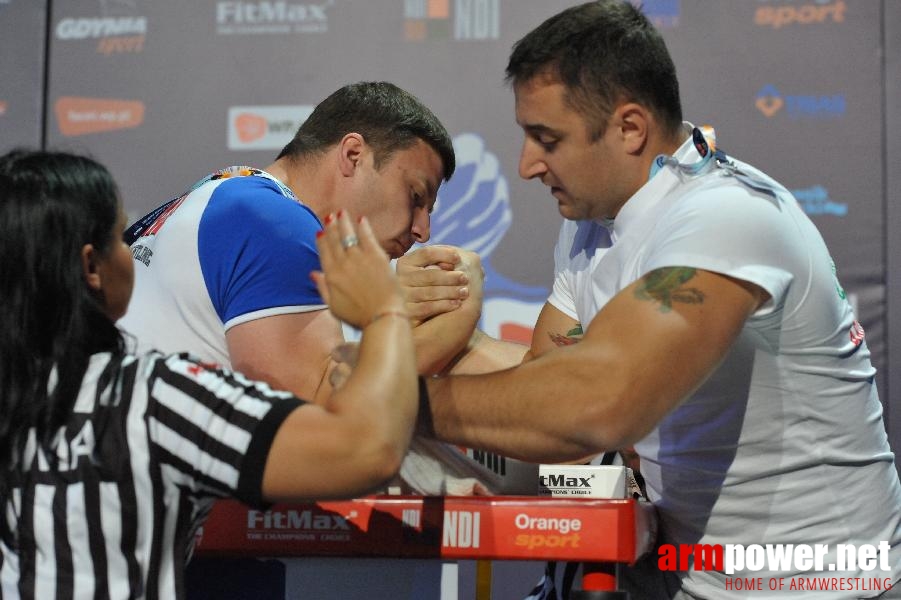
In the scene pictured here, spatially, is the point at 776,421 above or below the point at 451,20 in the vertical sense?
below

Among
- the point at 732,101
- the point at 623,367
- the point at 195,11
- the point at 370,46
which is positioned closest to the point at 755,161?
the point at 732,101

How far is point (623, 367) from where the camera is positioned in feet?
4.17

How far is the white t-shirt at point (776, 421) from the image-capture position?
1.43 metres

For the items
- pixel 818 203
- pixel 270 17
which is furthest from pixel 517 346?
pixel 270 17

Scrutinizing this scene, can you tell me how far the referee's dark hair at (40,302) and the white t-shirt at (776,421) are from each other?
28.8 inches

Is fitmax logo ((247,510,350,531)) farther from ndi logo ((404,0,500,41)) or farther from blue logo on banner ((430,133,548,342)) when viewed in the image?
ndi logo ((404,0,500,41))

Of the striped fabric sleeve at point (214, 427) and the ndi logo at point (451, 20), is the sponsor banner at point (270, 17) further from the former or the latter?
the striped fabric sleeve at point (214, 427)

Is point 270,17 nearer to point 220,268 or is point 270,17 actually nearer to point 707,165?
point 220,268

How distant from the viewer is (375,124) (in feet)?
7.20

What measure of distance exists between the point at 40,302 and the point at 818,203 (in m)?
2.92

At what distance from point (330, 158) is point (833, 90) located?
6.84 feet

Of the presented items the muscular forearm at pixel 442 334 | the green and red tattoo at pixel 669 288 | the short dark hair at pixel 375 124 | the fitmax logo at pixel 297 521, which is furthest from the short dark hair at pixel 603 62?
the fitmax logo at pixel 297 521

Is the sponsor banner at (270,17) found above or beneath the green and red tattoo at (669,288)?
above

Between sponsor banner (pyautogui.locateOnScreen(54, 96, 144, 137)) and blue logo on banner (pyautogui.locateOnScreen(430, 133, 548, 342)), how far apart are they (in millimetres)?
1232
